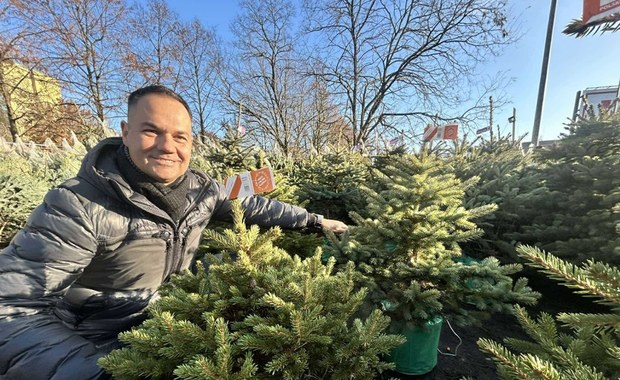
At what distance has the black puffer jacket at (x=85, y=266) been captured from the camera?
130cm

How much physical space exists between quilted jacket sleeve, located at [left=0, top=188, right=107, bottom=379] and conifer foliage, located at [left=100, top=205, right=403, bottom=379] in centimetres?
37

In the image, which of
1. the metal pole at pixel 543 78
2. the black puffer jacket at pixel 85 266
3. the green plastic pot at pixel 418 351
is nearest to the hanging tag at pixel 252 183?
the black puffer jacket at pixel 85 266

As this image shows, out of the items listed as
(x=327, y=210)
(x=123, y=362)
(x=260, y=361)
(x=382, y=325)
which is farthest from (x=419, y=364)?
(x=327, y=210)

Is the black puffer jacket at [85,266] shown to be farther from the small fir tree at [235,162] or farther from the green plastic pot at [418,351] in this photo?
the small fir tree at [235,162]

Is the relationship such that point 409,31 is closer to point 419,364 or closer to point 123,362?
point 419,364

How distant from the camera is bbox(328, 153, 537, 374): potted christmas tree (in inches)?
73.1

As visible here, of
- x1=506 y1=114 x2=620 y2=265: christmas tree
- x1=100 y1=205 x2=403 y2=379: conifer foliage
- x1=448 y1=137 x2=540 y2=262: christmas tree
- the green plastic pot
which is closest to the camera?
x1=100 y1=205 x2=403 y2=379: conifer foliage

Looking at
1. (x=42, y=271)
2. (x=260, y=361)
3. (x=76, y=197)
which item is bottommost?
(x=260, y=361)

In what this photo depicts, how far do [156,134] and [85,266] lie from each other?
0.82 m

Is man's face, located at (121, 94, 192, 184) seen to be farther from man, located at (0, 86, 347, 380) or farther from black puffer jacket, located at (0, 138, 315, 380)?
black puffer jacket, located at (0, 138, 315, 380)

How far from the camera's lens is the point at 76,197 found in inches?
63.0

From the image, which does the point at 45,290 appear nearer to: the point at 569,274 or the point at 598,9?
the point at 569,274

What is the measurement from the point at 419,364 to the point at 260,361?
5.57 feet

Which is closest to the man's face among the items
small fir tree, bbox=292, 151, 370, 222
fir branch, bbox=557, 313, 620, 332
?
fir branch, bbox=557, 313, 620, 332
